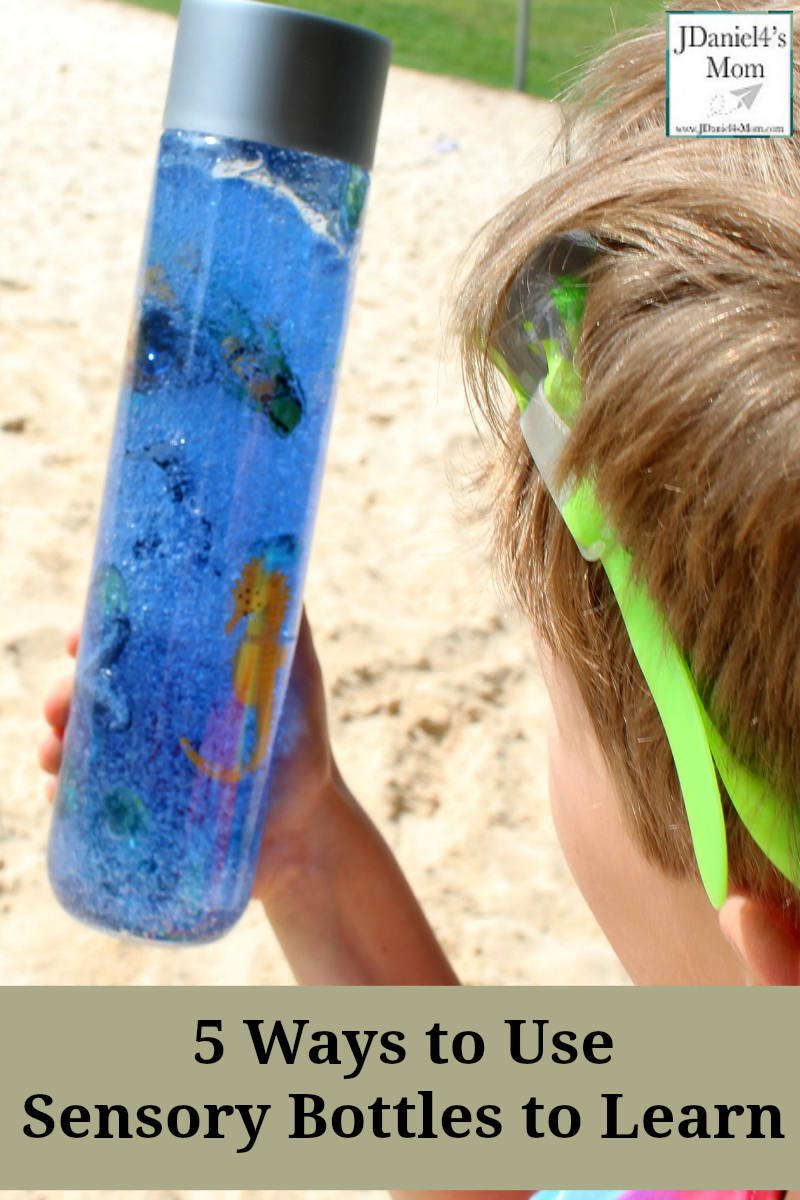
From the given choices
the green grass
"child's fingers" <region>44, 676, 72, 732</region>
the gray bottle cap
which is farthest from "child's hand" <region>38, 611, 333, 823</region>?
the green grass

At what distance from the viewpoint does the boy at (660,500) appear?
451 mm

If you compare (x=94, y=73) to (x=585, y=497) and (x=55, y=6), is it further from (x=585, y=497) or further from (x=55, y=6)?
(x=585, y=497)

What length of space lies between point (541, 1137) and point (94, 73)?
4.68 meters

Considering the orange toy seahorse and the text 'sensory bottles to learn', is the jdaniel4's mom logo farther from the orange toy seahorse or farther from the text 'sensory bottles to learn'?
the orange toy seahorse

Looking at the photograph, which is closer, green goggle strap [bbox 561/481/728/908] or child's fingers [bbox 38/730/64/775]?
green goggle strap [bbox 561/481/728/908]

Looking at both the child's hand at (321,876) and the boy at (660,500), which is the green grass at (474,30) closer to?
the child's hand at (321,876)

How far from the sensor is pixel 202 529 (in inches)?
27.5

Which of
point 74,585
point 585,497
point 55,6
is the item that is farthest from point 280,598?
point 55,6

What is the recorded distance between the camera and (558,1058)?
0.70 meters

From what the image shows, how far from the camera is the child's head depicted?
45 centimetres

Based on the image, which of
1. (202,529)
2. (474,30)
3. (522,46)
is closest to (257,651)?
(202,529)

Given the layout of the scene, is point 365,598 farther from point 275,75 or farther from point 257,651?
point 275,75

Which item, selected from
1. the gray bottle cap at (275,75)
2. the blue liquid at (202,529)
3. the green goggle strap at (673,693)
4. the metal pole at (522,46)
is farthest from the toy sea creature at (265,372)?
the metal pole at (522,46)

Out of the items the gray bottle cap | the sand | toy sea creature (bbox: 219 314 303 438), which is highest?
the gray bottle cap
